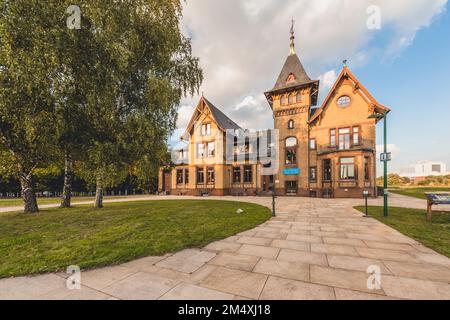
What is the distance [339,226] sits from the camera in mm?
7602

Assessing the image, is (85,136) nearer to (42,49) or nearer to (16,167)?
(42,49)

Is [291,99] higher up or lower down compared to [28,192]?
higher up

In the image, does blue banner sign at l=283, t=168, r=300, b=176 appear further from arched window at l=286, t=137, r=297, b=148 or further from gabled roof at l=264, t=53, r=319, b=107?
gabled roof at l=264, t=53, r=319, b=107

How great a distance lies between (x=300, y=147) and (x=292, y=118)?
13.2 feet

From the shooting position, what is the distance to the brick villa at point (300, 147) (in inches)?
825

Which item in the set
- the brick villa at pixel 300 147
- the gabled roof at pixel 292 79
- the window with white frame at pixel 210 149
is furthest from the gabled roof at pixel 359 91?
the window with white frame at pixel 210 149

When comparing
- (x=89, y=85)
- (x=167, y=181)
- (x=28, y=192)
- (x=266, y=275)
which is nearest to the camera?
(x=266, y=275)

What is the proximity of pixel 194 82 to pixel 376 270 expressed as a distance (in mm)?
13629

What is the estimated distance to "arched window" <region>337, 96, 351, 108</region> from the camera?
22083 mm

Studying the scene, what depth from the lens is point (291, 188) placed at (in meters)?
24.4

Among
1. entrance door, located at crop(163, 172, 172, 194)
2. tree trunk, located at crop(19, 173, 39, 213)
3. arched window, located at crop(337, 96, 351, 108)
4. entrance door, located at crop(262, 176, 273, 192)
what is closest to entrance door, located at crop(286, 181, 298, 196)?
entrance door, located at crop(262, 176, 273, 192)

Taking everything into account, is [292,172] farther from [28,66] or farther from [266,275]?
[28,66]

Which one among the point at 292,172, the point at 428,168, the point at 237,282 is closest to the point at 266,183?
the point at 292,172

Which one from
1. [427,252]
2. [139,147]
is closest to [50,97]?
[139,147]
